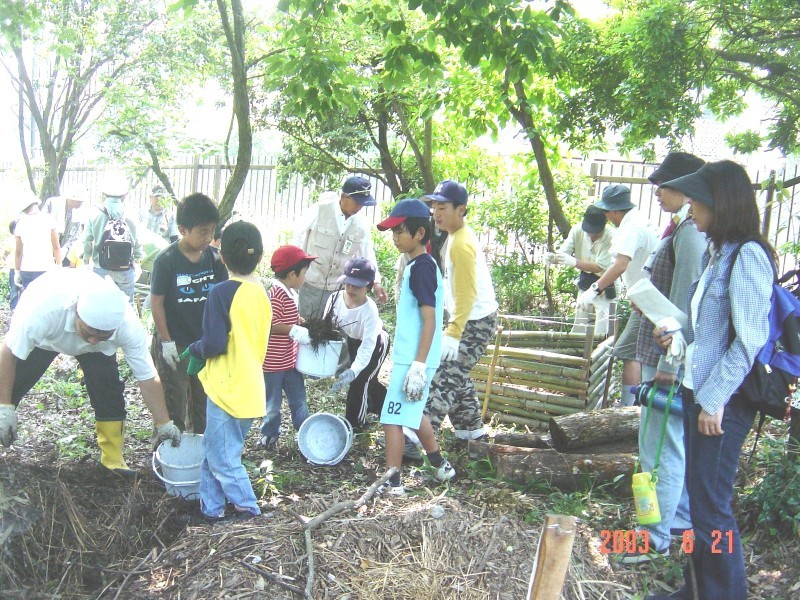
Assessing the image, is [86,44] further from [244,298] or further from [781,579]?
[781,579]

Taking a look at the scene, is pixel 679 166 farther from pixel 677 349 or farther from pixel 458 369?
pixel 458 369

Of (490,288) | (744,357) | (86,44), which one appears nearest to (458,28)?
(490,288)

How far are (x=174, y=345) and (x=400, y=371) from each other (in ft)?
4.56

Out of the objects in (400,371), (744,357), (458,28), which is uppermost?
(458,28)

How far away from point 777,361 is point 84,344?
331 centimetres

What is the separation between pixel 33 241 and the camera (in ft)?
28.2

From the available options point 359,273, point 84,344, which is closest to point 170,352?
point 84,344

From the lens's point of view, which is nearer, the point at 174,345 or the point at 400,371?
the point at 400,371

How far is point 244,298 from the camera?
3.80 m

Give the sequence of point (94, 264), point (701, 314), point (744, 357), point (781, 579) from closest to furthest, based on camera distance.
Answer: point (744, 357), point (701, 314), point (781, 579), point (94, 264)

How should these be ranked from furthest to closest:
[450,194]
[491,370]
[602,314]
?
[602,314], [491,370], [450,194]

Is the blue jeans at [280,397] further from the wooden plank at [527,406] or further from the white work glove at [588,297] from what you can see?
the white work glove at [588,297]

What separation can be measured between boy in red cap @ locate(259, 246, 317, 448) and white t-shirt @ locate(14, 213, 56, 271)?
4744 mm
